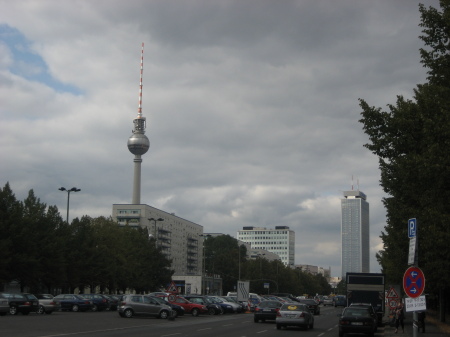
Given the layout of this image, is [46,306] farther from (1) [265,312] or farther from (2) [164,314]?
(1) [265,312]

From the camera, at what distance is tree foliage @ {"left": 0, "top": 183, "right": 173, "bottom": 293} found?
59.7 meters

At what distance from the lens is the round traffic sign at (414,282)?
15.1 m

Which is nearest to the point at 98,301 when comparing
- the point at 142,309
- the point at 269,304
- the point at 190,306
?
the point at 190,306

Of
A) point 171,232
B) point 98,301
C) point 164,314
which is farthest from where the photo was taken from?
point 171,232

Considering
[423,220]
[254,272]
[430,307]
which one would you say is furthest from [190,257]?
[423,220]

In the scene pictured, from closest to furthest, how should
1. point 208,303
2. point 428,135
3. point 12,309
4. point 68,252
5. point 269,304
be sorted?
1. point 428,135
2. point 12,309
3. point 269,304
4. point 208,303
5. point 68,252

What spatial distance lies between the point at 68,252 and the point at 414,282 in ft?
199

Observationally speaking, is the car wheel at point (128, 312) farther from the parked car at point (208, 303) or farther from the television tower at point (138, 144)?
the television tower at point (138, 144)

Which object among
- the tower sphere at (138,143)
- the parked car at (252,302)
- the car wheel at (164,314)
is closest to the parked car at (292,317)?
the car wheel at (164,314)

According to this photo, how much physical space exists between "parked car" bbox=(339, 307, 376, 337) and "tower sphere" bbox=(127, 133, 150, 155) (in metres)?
149

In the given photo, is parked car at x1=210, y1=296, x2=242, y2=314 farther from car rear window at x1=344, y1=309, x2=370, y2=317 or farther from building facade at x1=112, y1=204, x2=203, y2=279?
building facade at x1=112, y1=204, x2=203, y2=279

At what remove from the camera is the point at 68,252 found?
7131cm

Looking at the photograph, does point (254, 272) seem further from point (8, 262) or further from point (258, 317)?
point (258, 317)

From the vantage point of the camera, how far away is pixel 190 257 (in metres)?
193
